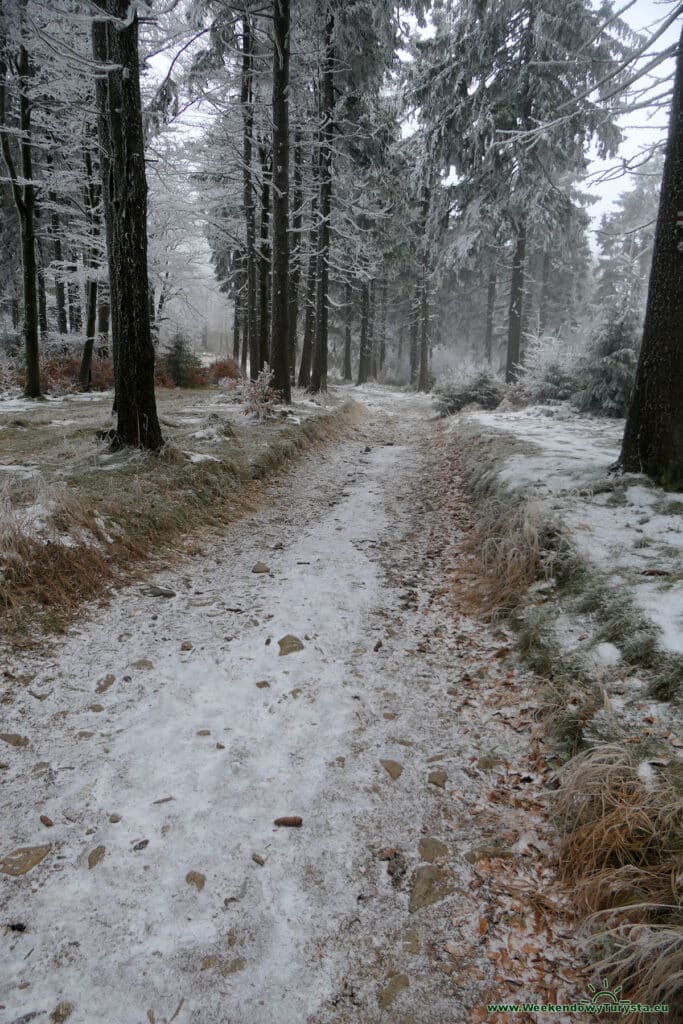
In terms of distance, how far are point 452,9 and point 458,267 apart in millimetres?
5998

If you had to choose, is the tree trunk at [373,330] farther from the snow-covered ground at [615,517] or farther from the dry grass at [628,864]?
the dry grass at [628,864]

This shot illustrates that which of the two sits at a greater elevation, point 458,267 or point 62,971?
point 458,267

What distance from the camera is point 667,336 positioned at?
521 cm

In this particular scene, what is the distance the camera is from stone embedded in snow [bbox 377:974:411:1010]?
5.89 feet

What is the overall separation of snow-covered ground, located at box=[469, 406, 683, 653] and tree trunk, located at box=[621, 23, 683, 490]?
319 mm

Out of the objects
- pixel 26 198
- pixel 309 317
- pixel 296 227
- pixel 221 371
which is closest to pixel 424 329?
pixel 309 317

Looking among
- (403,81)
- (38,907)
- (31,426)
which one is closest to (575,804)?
(38,907)

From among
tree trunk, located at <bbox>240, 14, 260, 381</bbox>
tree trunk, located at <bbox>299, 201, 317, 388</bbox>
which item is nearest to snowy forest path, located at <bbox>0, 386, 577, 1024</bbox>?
tree trunk, located at <bbox>240, 14, 260, 381</bbox>

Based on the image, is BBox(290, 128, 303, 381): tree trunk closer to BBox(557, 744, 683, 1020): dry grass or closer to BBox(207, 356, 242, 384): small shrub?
BBox(207, 356, 242, 384): small shrub

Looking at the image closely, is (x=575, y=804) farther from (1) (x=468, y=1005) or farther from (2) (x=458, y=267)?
(2) (x=458, y=267)

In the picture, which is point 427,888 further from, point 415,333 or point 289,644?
point 415,333

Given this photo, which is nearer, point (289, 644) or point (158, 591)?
point (289, 644)

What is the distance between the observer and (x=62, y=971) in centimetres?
183

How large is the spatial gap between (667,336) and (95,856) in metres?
6.25
